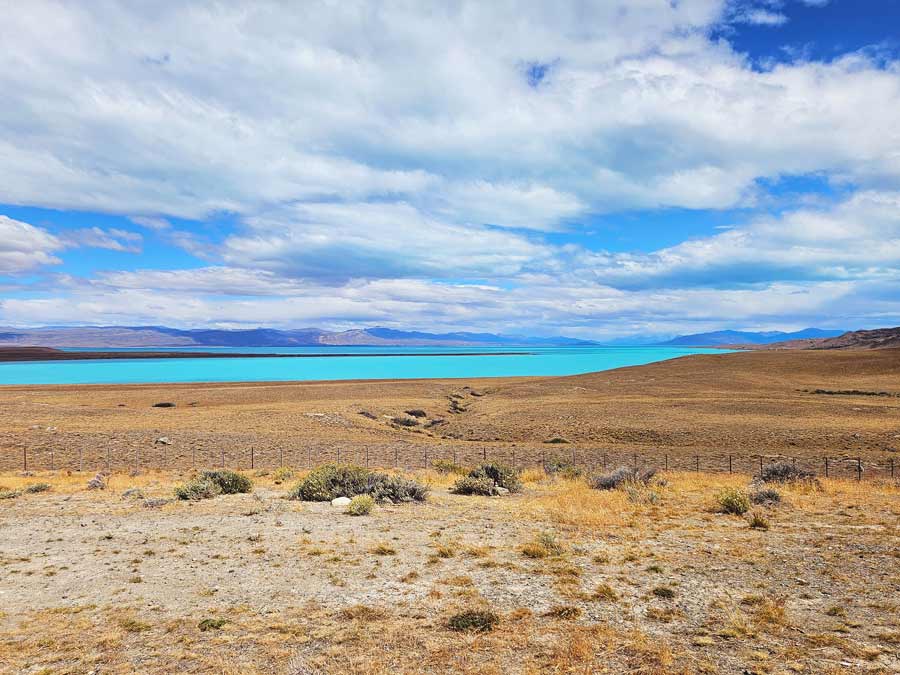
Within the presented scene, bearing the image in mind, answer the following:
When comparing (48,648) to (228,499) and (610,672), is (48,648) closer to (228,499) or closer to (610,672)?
(610,672)

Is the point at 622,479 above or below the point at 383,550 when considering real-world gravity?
below

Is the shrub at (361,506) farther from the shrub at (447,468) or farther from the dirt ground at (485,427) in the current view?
the dirt ground at (485,427)

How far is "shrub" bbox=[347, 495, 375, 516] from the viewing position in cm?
1611

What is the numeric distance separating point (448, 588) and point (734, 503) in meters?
9.99

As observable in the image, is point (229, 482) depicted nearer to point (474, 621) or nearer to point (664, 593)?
point (474, 621)

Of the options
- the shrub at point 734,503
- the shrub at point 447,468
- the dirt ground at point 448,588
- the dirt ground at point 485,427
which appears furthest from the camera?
the dirt ground at point 485,427

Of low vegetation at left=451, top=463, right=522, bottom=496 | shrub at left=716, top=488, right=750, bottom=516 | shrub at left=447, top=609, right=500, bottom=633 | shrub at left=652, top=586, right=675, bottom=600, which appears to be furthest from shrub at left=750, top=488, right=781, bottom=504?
shrub at left=447, top=609, right=500, bottom=633

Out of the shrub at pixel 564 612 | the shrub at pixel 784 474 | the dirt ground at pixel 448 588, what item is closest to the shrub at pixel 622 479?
the dirt ground at pixel 448 588

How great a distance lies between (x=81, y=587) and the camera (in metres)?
10.2

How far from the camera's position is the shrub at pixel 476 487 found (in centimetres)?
2019

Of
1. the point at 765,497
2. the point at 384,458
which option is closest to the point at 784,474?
the point at 765,497

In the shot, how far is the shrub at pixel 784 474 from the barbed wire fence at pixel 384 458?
5739 millimetres

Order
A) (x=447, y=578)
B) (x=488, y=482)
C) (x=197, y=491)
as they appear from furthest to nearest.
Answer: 1. (x=488, y=482)
2. (x=197, y=491)
3. (x=447, y=578)

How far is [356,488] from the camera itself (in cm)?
1902
